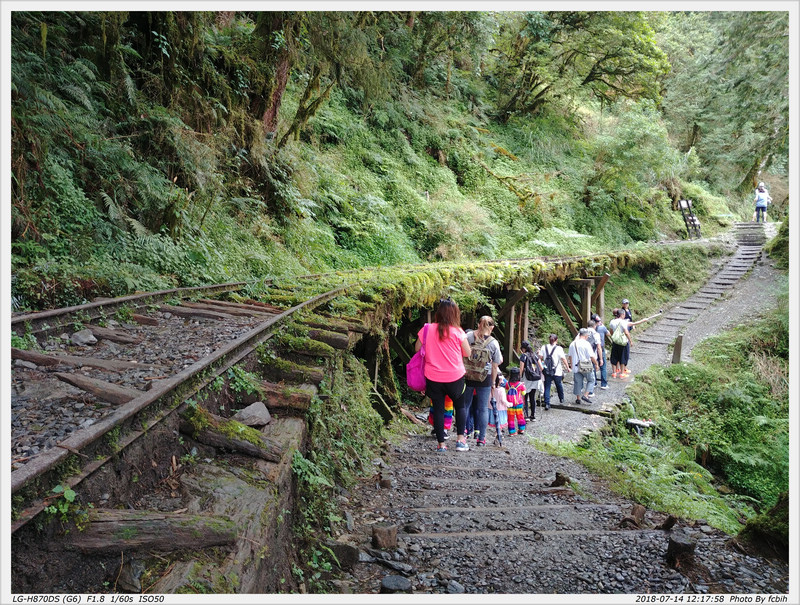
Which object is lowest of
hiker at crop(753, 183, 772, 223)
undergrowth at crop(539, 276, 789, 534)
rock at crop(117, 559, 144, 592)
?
undergrowth at crop(539, 276, 789, 534)

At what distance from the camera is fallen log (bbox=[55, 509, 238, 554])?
1.90 m

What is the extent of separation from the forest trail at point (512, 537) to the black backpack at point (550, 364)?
4390 millimetres

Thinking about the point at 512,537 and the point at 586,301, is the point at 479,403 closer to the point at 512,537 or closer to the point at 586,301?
the point at 512,537

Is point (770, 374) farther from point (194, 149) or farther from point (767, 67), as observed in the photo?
point (194, 149)

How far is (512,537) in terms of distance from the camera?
3.53 metres

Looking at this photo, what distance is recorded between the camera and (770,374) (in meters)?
13.4

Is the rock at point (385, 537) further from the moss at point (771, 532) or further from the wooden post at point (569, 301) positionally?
the wooden post at point (569, 301)

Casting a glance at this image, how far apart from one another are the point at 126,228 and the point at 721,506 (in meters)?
9.03

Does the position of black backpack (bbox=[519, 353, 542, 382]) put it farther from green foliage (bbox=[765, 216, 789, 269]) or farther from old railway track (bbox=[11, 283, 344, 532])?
green foliage (bbox=[765, 216, 789, 269])

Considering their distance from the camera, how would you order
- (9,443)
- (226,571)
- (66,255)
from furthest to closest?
1. (66,255)
2. (9,443)
3. (226,571)

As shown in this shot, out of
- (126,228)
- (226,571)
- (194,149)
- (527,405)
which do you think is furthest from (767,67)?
(226,571)

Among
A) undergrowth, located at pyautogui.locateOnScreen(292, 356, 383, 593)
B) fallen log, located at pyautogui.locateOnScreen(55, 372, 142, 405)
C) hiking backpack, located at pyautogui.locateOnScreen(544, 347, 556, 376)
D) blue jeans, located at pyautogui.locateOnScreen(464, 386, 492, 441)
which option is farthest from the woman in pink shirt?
hiking backpack, located at pyautogui.locateOnScreen(544, 347, 556, 376)

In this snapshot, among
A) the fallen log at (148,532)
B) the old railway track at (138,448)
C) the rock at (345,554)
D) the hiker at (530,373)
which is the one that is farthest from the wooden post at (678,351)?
the fallen log at (148,532)

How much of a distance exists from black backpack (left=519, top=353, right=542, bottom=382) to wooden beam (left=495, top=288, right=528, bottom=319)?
8.49ft
